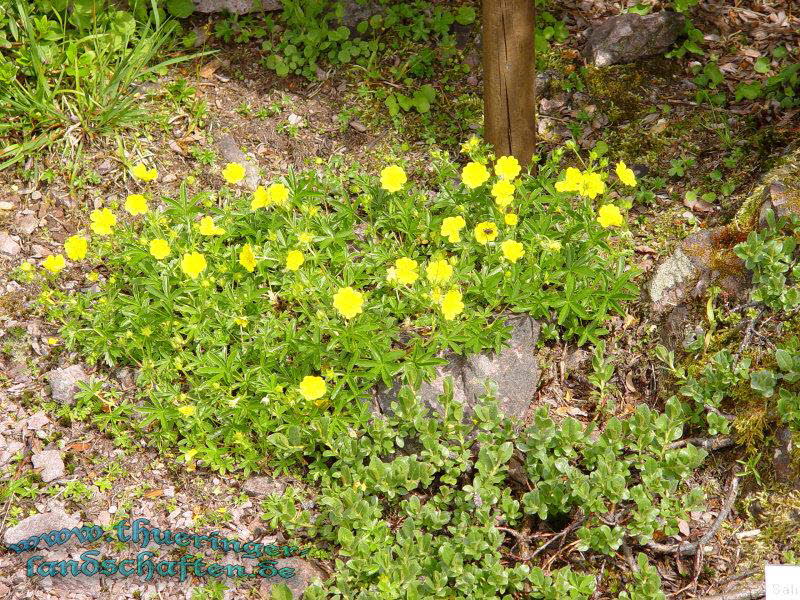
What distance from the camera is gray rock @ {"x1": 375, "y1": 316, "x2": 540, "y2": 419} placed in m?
3.38

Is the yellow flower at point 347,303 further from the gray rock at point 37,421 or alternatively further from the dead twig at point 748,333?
the dead twig at point 748,333

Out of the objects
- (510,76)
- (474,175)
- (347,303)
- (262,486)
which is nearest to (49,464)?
(262,486)

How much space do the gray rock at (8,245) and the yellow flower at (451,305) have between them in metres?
2.40

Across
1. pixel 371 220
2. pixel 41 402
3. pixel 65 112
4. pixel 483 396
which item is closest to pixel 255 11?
pixel 65 112

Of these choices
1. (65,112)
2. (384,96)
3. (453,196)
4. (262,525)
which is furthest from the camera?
(384,96)

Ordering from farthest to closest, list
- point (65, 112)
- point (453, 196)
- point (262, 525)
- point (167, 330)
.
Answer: point (65, 112)
point (453, 196)
point (167, 330)
point (262, 525)

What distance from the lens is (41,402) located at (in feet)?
11.4

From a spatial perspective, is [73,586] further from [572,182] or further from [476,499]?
[572,182]

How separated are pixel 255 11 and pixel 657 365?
3.41 m

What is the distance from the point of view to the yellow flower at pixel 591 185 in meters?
3.48

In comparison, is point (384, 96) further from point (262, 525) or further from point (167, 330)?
point (262, 525)

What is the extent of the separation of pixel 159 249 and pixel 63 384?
0.77 metres

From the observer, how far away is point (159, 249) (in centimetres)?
339

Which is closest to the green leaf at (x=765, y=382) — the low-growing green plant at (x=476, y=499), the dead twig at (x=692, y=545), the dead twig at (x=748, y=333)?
the dead twig at (x=748, y=333)
